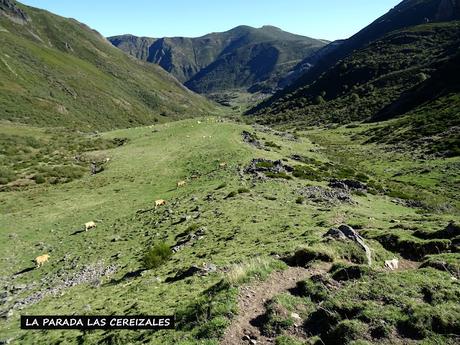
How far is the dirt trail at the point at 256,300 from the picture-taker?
1080 centimetres

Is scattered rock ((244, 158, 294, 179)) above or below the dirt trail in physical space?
below

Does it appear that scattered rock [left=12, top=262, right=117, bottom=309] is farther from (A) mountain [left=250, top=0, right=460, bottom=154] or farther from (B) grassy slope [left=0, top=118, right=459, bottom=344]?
(A) mountain [left=250, top=0, right=460, bottom=154]

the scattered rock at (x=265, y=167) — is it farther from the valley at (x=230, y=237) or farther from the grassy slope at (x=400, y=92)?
the grassy slope at (x=400, y=92)

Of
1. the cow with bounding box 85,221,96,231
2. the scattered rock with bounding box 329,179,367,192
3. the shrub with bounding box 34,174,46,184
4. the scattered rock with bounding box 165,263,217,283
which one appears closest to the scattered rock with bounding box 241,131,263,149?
the scattered rock with bounding box 329,179,367,192

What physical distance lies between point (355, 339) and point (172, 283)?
946cm

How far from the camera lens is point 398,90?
5423 inches

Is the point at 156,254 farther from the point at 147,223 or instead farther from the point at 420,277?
the point at 420,277

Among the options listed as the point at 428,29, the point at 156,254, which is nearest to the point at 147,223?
the point at 156,254

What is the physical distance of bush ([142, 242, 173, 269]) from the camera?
2080 centimetres

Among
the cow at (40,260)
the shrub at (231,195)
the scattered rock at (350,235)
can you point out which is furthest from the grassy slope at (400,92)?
the cow at (40,260)

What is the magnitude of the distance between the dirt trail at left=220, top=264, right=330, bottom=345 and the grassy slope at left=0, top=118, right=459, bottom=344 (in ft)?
1.41

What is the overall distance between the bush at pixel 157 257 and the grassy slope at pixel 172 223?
0.53 meters

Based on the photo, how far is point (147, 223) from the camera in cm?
2973

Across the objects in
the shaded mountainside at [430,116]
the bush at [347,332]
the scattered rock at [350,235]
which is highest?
the bush at [347,332]
